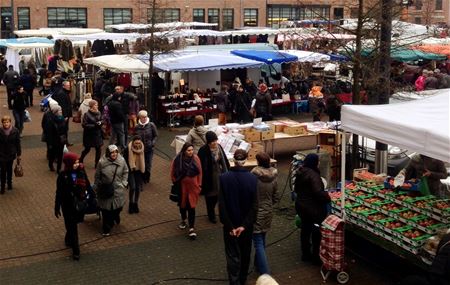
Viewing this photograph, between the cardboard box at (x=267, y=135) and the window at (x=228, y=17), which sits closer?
the cardboard box at (x=267, y=135)

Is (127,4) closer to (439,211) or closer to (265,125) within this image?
(265,125)

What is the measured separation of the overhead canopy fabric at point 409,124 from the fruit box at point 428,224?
115 centimetres

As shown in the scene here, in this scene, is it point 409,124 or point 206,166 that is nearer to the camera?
point 409,124

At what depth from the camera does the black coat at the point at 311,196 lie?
7.92 metres

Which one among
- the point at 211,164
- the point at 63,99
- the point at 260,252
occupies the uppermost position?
the point at 63,99

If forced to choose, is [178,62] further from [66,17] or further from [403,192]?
[66,17]

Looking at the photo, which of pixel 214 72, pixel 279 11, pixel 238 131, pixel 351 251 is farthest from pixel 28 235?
pixel 279 11

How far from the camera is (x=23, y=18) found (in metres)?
63.6

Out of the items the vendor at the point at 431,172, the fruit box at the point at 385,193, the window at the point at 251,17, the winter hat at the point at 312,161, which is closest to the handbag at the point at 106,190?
the winter hat at the point at 312,161

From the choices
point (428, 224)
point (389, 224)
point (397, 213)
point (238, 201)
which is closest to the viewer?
point (238, 201)

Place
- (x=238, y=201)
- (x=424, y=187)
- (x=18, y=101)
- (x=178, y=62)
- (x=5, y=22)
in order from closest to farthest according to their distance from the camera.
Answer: (x=238, y=201) → (x=424, y=187) → (x=18, y=101) → (x=178, y=62) → (x=5, y=22)

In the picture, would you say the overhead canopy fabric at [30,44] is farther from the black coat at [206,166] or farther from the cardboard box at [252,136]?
the black coat at [206,166]

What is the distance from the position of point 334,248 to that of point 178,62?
43.4 ft

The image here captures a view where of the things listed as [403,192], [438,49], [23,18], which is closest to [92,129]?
[403,192]
